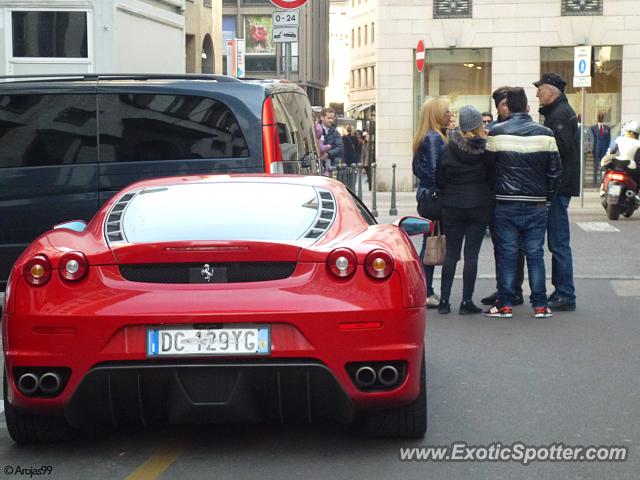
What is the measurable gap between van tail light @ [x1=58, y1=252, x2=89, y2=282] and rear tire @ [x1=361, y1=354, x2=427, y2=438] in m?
1.40

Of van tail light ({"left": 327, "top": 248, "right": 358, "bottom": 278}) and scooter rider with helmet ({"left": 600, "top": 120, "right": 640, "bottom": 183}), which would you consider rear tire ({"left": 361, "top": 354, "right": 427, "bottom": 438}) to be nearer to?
van tail light ({"left": 327, "top": 248, "right": 358, "bottom": 278})

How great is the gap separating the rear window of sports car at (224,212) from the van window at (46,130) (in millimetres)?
3890

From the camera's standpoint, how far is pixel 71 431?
6324 millimetres

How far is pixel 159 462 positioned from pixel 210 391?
428 mm

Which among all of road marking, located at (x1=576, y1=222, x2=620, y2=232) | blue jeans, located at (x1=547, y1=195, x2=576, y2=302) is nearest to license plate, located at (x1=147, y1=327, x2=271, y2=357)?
blue jeans, located at (x1=547, y1=195, x2=576, y2=302)

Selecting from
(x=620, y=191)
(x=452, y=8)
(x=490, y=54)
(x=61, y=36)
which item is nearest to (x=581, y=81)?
(x=620, y=191)

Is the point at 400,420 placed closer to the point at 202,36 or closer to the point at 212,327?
the point at 212,327

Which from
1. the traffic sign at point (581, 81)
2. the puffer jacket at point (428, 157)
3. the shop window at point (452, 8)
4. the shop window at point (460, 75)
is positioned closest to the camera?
the puffer jacket at point (428, 157)

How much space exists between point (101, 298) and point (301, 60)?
278 feet

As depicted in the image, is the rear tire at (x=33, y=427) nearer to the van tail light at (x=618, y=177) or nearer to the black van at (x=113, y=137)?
the black van at (x=113, y=137)

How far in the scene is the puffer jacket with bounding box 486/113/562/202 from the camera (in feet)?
34.7

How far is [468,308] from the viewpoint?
36.8 ft

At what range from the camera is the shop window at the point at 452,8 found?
1318 inches

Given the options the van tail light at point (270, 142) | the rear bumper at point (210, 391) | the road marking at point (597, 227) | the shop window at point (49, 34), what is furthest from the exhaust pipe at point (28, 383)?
the shop window at point (49, 34)
